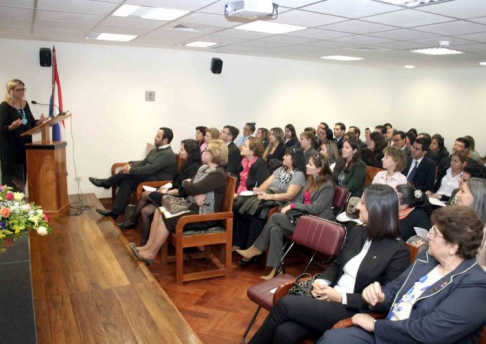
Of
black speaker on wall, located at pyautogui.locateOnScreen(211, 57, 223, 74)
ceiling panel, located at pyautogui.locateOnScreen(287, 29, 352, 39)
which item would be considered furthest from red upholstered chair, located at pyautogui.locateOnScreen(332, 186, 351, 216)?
black speaker on wall, located at pyautogui.locateOnScreen(211, 57, 223, 74)

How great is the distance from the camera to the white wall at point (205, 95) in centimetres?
662

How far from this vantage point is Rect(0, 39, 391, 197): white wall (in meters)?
6.52

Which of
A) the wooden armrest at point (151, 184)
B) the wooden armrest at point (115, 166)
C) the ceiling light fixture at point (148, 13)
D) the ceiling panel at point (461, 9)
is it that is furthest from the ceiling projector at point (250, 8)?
the wooden armrest at point (115, 166)

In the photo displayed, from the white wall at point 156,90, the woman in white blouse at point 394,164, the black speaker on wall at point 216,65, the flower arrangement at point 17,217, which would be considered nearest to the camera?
the flower arrangement at point 17,217

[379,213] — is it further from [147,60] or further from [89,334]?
[147,60]

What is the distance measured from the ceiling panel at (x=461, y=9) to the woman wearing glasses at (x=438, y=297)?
1.97 meters

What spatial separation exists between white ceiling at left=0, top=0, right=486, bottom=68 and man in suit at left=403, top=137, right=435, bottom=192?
136 centimetres

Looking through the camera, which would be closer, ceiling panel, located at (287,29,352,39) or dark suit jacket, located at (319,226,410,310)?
dark suit jacket, located at (319,226,410,310)

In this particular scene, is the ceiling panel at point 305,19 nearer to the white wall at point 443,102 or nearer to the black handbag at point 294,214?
the black handbag at point 294,214

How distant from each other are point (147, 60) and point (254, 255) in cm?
437

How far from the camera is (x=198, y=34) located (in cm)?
532

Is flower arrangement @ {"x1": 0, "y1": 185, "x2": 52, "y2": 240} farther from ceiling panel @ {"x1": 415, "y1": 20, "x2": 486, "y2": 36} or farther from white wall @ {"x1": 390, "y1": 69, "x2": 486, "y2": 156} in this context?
white wall @ {"x1": 390, "y1": 69, "x2": 486, "y2": 156}

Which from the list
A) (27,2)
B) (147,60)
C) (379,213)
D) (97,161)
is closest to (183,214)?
(379,213)

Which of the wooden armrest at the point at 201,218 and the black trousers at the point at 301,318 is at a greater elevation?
the wooden armrest at the point at 201,218
